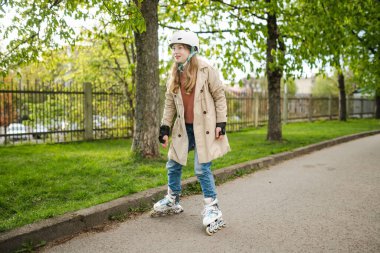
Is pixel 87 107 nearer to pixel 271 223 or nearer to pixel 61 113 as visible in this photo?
pixel 61 113

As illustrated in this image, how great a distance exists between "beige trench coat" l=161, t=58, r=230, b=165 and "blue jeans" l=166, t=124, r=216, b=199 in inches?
3.4

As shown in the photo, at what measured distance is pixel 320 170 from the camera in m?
7.41

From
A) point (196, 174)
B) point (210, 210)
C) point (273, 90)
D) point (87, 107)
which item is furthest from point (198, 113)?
point (87, 107)

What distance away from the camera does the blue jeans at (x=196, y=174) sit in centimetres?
403

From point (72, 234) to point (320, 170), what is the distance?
521 centimetres

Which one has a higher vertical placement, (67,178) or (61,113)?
(61,113)

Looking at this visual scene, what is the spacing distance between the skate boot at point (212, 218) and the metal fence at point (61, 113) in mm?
7902

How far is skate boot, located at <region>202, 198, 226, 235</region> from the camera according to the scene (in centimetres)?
379

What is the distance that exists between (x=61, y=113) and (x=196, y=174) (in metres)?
8.41

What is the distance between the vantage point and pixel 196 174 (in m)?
4.09

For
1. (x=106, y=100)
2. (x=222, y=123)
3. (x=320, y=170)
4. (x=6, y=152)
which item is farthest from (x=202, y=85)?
(x=106, y=100)

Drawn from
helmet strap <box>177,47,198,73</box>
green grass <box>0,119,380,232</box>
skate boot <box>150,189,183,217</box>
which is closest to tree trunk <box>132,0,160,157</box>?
green grass <box>0,119,380,232</box>

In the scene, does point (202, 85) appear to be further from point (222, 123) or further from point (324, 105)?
point (324, 105)

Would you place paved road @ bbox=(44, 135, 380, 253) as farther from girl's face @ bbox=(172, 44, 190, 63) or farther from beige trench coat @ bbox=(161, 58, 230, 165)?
girl's face @ bbox=(172, 44, 190, 63)
